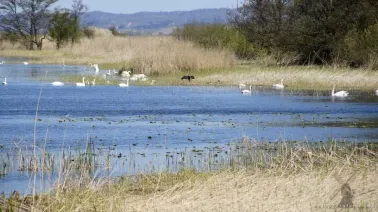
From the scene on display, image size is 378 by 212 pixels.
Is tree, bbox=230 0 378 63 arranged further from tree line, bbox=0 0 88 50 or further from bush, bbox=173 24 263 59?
tree line, bbox=0 0 88 50

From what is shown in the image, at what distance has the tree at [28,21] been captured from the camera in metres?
78.3

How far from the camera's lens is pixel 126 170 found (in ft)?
48.7

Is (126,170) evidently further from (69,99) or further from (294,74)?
(294,74)

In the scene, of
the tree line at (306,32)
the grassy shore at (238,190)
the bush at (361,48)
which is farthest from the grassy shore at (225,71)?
the grassy shore at (238,190)

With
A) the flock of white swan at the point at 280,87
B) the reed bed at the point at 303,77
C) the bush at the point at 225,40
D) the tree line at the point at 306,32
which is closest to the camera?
the flock of white swan at the point at 280,87

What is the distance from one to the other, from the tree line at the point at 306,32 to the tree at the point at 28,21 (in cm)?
3044

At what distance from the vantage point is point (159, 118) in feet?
78.4

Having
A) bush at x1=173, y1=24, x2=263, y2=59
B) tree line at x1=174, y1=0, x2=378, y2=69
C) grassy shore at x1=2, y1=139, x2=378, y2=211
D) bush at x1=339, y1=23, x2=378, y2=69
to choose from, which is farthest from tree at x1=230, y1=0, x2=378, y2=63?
grassy shore at x1=2, y1=139, x2=378, y2=211

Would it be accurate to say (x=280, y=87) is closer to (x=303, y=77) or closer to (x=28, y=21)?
(x=303, y=77)

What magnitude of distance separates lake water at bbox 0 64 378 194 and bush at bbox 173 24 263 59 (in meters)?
13.6

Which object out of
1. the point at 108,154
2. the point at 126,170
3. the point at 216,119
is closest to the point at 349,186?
the point at 126,170

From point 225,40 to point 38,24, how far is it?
3361 centimetres

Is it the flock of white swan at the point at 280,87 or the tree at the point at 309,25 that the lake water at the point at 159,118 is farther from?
the tree at the point at 309,25

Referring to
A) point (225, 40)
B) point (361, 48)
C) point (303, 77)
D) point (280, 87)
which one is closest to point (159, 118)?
point (280, 87)
